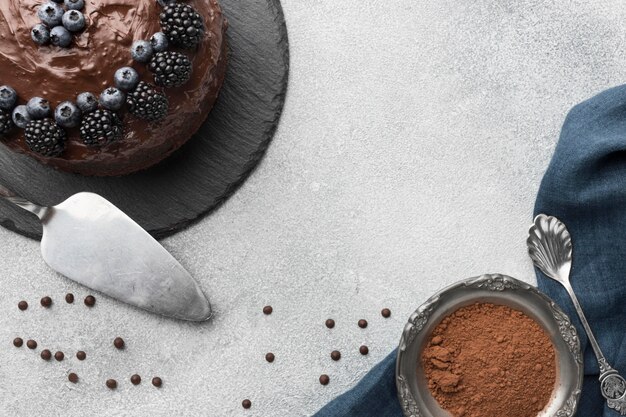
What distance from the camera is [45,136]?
1711 mm

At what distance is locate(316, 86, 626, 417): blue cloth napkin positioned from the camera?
6.80 feet

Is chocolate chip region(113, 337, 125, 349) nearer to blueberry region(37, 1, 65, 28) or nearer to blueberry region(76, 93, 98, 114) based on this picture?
blueberry region(76, 93, 98, 114)

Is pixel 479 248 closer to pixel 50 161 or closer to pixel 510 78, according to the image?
pixel 510 78

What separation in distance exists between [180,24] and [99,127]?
28cm

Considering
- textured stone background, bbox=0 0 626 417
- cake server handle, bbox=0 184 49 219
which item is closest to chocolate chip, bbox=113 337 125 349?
textured stone background, bbox=0 0 626 417

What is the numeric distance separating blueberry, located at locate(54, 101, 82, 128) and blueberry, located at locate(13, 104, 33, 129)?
6cm

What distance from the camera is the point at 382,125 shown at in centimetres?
219

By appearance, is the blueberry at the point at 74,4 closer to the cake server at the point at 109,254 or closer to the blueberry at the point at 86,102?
the blueberry at the point at 86,102

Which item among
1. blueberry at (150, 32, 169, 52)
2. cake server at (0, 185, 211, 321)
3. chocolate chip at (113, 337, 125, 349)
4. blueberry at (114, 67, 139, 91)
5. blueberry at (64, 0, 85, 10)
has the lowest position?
chocolate chip at (113, 337, 125, 349)

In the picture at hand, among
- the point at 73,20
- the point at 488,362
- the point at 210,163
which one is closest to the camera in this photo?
the point at 73,20

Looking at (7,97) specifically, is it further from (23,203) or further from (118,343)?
(118,343)

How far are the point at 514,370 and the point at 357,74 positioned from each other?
2.87 feet

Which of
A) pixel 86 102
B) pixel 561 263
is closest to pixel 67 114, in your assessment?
pixel 86 102

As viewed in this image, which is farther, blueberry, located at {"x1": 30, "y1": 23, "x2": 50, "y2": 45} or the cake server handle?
the cake server handle
